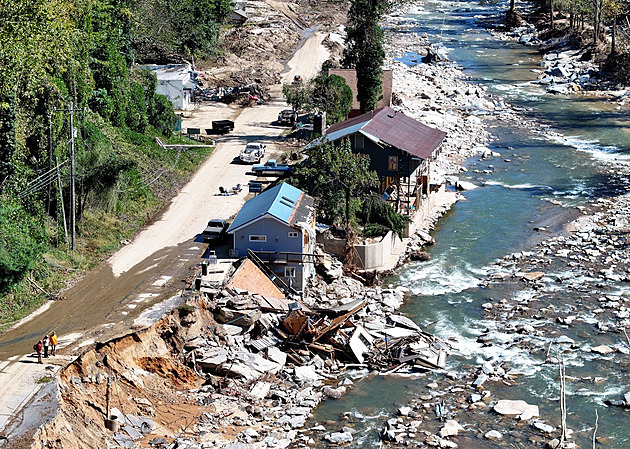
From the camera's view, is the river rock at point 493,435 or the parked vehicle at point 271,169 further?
the parked vehicle at point 271,169

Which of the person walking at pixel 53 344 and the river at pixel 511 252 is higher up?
the person walking at pixel 53 344

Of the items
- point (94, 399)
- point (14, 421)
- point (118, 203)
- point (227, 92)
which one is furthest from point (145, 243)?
point (227, 92)

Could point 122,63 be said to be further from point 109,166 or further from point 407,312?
point 407,312

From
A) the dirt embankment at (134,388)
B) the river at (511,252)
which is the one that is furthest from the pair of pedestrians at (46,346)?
the river at (511,252)

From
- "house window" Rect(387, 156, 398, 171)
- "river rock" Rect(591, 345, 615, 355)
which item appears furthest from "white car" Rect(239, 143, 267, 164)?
"river rock" Rect(591, 345, 615, 355)

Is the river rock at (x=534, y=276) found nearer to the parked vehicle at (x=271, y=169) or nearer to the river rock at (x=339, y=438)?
the parked vehicle at (x=271, y=169)

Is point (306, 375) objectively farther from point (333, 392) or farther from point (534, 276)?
point (534, 276)

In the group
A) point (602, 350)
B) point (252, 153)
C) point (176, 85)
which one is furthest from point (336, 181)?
point (176, 85)
